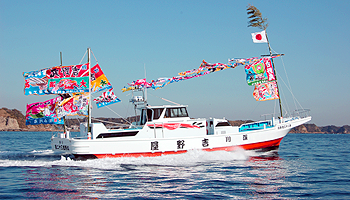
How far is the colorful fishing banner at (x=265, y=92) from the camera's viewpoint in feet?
77.2

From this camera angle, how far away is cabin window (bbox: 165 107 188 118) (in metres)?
21.1

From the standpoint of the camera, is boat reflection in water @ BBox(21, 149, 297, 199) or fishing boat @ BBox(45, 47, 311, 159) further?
fishing boat @ BBox(45, 47, 311, 159)

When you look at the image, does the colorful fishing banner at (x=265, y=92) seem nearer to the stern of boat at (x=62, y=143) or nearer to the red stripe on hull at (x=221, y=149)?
the red stripe on hull at (x=221, y=149)

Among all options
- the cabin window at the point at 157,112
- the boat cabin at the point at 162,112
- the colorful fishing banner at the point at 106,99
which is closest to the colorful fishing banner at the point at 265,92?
the boat cabin at the point at 162,112

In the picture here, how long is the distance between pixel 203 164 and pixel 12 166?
11.2 metres

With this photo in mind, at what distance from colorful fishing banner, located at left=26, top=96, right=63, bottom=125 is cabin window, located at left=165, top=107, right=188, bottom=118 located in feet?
25.4

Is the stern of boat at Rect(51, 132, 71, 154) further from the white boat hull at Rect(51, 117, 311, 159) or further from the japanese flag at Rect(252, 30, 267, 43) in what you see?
the japanese flag at Rect(252, 30, 267, 43)

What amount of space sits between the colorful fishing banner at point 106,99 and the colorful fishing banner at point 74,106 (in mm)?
2279

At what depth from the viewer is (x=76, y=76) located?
18.5 meters

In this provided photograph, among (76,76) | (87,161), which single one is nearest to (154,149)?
(87,161)

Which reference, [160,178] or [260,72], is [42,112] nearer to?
[160,178]

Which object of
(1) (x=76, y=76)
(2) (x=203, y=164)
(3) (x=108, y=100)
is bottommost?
(2) (x=203, y=164)

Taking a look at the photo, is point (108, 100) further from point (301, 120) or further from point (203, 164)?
point (301, 120)

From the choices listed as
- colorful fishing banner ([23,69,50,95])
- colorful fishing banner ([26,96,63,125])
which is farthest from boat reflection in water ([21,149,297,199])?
colorful fishing banner ([23,69,50,95])
